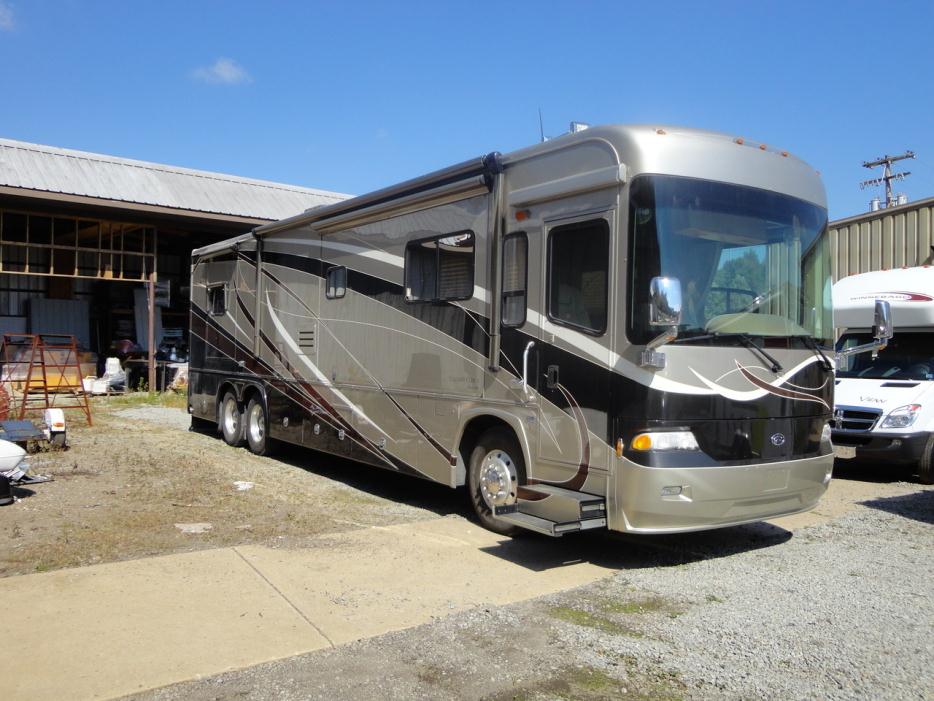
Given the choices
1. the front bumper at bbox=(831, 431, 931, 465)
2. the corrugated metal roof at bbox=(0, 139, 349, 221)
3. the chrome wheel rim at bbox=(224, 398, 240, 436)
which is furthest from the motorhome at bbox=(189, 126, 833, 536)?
the corrugated metal roof at bbox=(0, 139, 349, 221)

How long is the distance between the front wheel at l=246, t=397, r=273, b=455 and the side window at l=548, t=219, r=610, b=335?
591 centimetres

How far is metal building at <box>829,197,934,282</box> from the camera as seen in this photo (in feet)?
45.3

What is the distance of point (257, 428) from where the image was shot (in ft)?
36.6

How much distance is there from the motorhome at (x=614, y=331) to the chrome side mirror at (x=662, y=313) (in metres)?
0.01

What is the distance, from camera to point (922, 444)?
927 centimetres

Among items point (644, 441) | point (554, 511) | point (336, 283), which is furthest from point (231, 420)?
point (644, 441)

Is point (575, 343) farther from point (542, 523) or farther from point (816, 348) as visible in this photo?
point (816, 348)

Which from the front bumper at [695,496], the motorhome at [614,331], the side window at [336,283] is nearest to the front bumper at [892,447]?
the motorhome at [614,331]

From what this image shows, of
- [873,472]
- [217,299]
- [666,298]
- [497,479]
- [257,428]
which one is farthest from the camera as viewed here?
[217,299]

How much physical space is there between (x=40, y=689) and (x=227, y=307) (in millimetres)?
8439

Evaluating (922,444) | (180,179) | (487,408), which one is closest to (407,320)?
(487,408)

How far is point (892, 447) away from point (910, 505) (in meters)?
1.24

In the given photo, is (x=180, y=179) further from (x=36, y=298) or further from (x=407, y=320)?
(x=407, y=320)

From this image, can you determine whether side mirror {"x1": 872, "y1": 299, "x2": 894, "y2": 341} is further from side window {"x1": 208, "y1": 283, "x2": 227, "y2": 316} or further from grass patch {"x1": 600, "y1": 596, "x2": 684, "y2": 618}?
side window {"x1": 208, "y1": 283, "x2": 227, "y2": 316}
